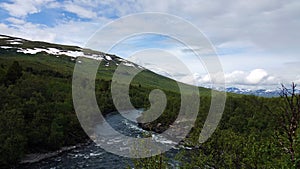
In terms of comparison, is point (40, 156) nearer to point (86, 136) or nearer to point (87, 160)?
point (87, 160)

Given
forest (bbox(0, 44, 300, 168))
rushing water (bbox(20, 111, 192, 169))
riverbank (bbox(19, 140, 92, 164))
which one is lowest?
riverbank (bbox(19, 140, 92, 164))

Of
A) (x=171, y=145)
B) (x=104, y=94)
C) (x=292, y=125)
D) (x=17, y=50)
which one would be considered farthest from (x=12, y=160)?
(x=17, y=50)

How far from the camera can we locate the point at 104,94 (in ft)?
266

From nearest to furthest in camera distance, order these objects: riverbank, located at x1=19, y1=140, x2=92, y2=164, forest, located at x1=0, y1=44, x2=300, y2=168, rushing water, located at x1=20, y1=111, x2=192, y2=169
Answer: forest, located at x1=0, y1=44, x2=300, y2=168 < rushing water, located at x1=20, y1=111, x2=192, y2=169 < riverbank, located at x1=19, y1=140, x2=92, y2=164

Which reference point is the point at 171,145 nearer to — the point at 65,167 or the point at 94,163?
the point at 94,163

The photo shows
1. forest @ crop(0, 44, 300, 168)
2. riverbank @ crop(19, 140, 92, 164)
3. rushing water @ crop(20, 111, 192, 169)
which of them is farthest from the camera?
riverbank @ crop(19, 140, 92, 164)

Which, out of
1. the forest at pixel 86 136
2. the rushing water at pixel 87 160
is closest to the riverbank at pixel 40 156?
the forest at pixel 86 136

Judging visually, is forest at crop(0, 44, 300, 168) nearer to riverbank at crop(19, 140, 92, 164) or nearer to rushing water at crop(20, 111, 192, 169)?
riverbank at crop(19, 140, 92, 164)

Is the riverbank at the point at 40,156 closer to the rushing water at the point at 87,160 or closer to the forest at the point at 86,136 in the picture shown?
the forest at the point at 86,136

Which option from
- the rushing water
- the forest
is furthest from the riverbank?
the rushing water

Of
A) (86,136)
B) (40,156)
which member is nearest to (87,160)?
(40,156)

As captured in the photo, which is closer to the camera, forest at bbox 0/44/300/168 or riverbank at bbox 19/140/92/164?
forest at bbox 0/44/300/168

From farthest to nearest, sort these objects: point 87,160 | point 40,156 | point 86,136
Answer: point 86,136, point 40,156, point 87,160

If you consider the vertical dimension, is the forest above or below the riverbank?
above
